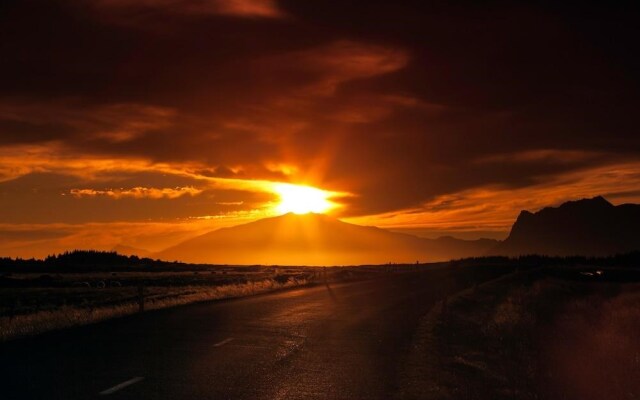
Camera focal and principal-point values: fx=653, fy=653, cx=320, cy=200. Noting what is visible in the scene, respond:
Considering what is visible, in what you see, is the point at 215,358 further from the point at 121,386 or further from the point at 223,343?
the point at 121,386

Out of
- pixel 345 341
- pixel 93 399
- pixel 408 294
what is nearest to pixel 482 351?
pixel 345 341

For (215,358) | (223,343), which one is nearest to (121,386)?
(215,358)

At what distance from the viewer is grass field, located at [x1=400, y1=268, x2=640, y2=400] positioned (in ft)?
38.0

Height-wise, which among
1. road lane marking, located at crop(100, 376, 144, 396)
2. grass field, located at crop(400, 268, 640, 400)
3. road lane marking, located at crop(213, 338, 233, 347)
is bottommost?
grass field, located at crop(400, 268, 640, 400)

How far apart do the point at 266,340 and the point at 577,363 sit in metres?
7.59

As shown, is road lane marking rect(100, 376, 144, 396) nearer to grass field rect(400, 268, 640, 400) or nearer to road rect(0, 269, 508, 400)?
road rect(0, 269, 508, 400)

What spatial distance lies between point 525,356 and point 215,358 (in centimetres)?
754

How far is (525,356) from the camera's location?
624 inches

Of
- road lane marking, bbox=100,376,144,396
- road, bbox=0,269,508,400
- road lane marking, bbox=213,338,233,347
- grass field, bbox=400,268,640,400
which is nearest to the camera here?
road lane marking, bbox=100,376,144,396

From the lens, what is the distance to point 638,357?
55.1 ft

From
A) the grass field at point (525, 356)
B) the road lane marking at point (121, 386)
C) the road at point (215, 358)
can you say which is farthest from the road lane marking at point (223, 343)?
the grass field at point (525, 356)

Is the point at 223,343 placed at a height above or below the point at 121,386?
above

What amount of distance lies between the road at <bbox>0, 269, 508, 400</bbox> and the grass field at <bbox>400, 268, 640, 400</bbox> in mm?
810

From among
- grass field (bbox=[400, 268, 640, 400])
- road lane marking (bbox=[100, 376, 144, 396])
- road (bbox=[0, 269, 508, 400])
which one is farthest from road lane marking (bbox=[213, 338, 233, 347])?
grass field (bbox=[400, 268, 640, 400])
